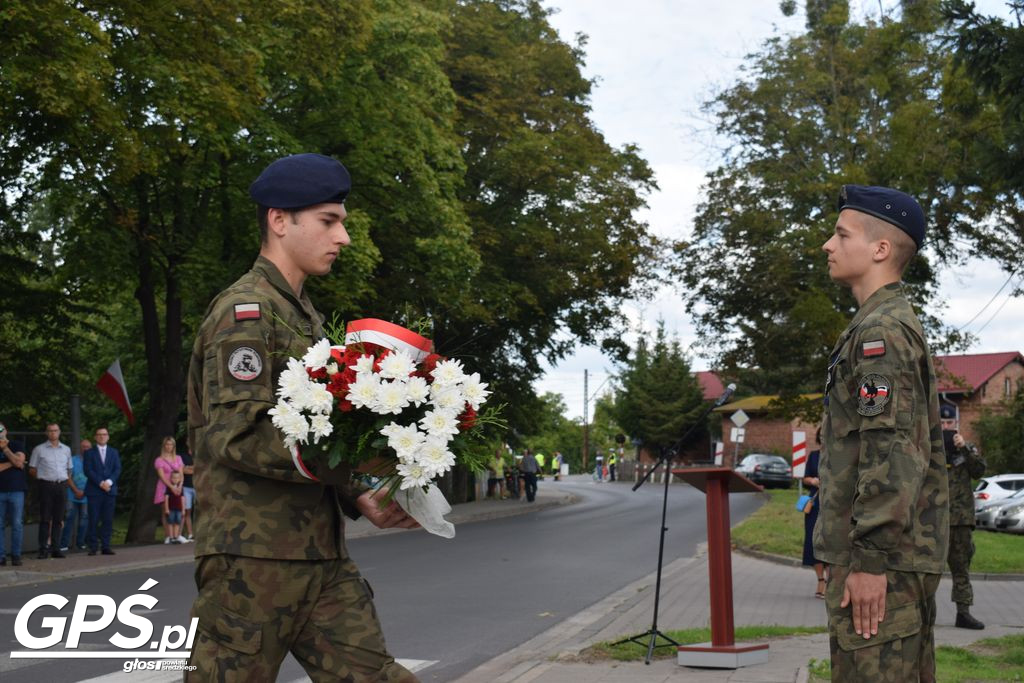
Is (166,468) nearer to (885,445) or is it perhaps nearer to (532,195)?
(532,195)

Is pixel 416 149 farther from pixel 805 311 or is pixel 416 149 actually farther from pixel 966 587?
pixel 966 587

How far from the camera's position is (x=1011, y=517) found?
96.2ft

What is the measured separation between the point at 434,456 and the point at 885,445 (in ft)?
4.90

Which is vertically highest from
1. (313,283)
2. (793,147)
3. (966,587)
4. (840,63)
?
(840,63)

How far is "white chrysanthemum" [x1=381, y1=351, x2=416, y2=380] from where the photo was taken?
3326 mm

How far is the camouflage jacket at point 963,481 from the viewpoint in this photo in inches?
432

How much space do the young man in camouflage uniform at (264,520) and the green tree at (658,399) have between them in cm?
7727

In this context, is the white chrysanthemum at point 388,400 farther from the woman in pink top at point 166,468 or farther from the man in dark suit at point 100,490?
the woman in pink top at point 166,468

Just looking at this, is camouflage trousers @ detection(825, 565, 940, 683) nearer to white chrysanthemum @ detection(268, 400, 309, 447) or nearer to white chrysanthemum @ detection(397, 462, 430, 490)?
white chrysanthemum @ detection(397, 462, 430, 490)

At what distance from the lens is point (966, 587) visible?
37.3 ft

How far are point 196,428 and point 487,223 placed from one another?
29.7 metres

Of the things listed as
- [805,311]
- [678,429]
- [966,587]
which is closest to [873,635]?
[966,587]

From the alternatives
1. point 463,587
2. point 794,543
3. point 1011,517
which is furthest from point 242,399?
point 1011,517

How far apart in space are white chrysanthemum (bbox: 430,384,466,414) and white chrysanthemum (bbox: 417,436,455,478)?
9 cm
